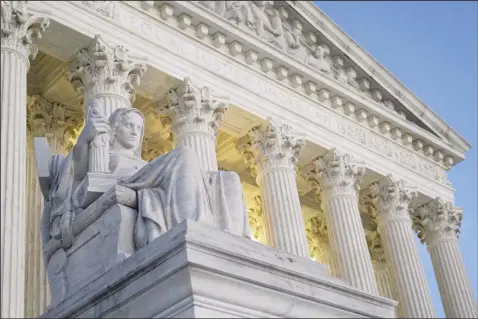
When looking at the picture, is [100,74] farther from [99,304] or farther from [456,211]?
[456,211]

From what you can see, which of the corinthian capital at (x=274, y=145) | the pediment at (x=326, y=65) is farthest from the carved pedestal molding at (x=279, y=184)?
the pediment at (x=326, y=65)

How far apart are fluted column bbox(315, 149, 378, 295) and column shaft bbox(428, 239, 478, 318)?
5.27m

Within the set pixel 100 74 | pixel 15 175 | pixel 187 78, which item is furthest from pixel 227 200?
pixel 187 78

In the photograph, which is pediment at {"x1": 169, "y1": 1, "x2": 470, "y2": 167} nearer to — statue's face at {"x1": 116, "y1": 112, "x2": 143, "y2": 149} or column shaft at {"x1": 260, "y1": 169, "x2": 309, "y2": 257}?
column shaft at {"x1": 260, "y1": 169, "x2": 309, "y2": 257}

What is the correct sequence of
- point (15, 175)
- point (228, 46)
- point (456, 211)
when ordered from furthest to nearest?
1. point (456, 211)
2. point (228, 46)
3. point (15, 175)

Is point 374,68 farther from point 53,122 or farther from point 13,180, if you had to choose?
point 13,180

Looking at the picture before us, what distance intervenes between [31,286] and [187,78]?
658 centimetres

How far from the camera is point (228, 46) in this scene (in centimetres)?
2123

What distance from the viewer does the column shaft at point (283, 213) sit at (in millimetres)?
19531

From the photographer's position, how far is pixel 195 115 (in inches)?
750

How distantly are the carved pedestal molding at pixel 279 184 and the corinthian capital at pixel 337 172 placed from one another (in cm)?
172

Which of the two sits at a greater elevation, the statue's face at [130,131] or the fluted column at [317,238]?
the fluted column at [317,238]

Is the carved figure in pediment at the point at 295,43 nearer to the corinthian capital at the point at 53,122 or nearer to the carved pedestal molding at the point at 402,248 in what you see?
the carved pedestal molding at the point at 402,248

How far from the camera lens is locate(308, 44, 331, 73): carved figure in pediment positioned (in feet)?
80.2
